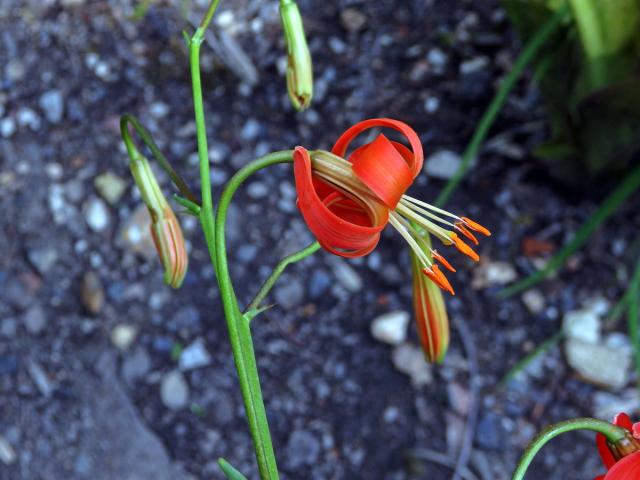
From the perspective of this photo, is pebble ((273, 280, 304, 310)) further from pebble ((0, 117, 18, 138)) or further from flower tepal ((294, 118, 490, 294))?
flower tepal ((294, 118, 490, 294))

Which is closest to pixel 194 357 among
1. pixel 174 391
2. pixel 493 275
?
pixel 174 391

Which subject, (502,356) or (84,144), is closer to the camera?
(502,356)

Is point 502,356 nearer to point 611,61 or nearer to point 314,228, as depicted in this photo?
point 611,61

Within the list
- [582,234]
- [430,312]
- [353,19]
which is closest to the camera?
[430,312]

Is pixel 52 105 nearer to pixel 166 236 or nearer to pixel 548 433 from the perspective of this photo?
pixel 166 236

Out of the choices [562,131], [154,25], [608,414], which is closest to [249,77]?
[154,25]

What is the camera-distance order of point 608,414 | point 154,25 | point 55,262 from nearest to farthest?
1. point 608,414
2. point 55,262
3. point 154,25
